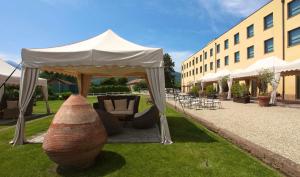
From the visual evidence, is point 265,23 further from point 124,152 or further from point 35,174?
point 35,174

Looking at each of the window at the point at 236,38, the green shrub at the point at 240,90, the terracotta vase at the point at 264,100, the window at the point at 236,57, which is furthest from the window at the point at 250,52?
the terracotta vase at the point at 264,100

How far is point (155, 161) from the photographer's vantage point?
4.98 m

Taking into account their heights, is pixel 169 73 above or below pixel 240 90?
above

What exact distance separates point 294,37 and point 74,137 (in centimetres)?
2213

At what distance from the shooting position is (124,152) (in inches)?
220

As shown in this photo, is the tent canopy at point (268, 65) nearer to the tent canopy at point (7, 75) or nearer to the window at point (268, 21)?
the window at point (268, 21)

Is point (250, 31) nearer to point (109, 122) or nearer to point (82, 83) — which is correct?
point (82, 83)

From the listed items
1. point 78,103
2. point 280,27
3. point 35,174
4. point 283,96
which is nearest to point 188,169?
point 78,103

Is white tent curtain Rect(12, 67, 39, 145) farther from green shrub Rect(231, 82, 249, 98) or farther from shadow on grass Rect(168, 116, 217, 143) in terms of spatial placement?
green shrub Rect(231, 82, 249, 98)

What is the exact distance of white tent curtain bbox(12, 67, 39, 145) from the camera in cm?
648

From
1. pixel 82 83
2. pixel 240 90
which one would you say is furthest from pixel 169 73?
pixel 82 83

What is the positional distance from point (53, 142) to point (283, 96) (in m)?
21.8

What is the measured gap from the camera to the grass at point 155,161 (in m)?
4.38

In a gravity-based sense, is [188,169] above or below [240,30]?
below
